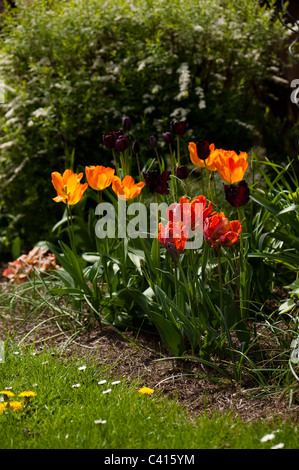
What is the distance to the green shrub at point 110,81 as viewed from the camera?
4926 mm

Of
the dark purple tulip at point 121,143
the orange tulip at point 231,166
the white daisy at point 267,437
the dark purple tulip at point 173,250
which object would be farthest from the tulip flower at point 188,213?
the white daisy at point 267,437

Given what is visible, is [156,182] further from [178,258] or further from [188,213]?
[178,258]

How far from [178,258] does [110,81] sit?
2.94 meters

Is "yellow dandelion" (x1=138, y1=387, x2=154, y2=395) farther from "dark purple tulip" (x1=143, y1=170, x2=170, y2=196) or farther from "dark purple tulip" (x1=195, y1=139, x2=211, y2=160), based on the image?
"dark purple tulip" (x1=195, y1=139, x2=211, y2=160)

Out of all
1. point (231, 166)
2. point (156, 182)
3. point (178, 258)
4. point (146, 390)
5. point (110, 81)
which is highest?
point (231, 166)

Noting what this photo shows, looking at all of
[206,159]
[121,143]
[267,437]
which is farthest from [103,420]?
[121,143]

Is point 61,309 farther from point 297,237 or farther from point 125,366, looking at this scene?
point 297,237

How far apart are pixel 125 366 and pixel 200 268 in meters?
0.59

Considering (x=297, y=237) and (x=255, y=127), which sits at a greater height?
(x=297, y=237)

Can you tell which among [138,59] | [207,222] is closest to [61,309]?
[207,222]

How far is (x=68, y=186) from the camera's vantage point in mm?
2775

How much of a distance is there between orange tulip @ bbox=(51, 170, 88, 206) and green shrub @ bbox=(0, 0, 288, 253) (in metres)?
2.11

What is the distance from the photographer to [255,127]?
5.31 meters

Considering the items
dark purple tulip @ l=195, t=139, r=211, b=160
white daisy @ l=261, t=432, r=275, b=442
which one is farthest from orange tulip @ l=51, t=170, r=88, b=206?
white daisy @ l=261, t=432, r=275, b=442
